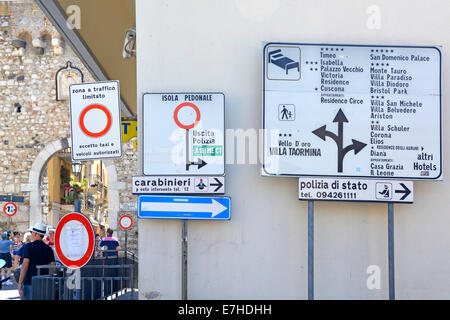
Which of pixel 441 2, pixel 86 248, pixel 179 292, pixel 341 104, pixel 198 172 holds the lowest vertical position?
pixel 179 292

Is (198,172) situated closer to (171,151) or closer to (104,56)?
(171,151)

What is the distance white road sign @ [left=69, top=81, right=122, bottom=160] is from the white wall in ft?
2.52

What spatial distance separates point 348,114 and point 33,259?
17.1ft

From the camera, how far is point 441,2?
25.8 feet

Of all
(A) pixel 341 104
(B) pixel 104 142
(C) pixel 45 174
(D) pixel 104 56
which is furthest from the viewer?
(C) pixel 45 174

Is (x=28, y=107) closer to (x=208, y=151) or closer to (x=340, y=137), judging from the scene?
(x=208, y=151)

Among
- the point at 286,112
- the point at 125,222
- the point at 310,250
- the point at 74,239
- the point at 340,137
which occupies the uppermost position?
the point at 286,112

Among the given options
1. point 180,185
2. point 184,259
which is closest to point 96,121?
point 180,185

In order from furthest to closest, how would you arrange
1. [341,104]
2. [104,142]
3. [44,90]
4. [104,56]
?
1. [44,90]
2. [104,56]
3. [341,104]
4. [104,142]

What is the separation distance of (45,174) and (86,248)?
91.1 feet

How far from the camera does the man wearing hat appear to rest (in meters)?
10.1

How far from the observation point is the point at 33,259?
10250 millimetres

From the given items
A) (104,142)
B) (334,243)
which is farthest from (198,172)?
(334,243)

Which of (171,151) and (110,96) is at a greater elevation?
(110,96)
